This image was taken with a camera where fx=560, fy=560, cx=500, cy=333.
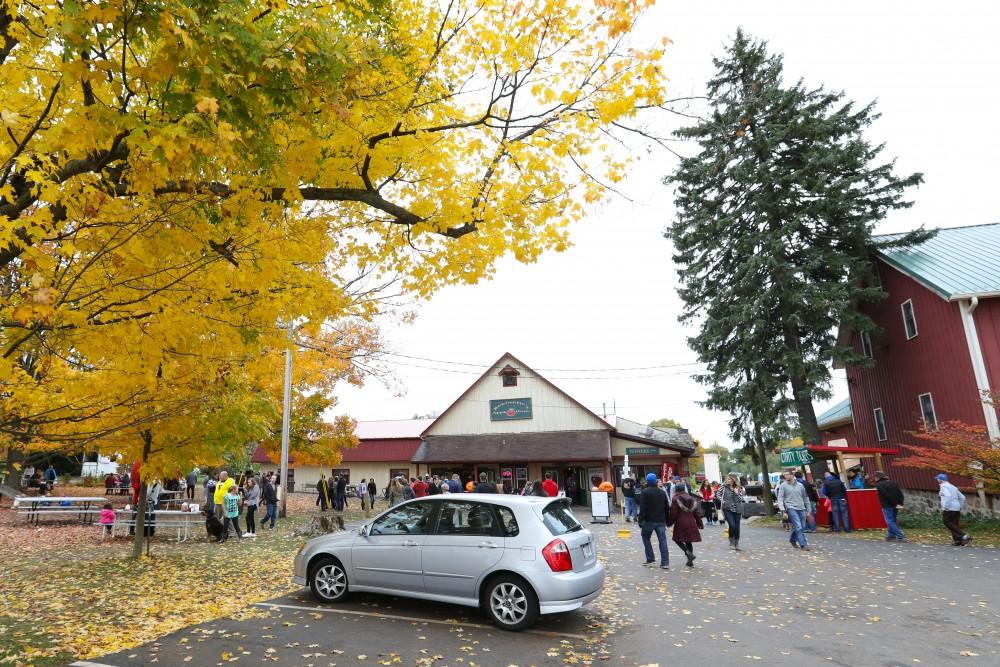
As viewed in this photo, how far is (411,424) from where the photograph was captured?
41.4 metres

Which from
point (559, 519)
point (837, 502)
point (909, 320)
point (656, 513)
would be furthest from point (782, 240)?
point (559, 519)

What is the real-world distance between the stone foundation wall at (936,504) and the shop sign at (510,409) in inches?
753

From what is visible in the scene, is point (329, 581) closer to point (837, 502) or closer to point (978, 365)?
point (837, 502)

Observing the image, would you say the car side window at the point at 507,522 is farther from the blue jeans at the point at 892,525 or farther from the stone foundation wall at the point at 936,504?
the stone foundation wall at the point at 936,504

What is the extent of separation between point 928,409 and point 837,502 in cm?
616

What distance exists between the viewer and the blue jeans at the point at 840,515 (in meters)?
16.0

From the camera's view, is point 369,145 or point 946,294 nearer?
point 369,145

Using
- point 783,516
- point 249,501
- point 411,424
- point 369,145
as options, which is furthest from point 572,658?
point 411,424

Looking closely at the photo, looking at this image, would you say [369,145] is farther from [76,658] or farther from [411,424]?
[411,424]

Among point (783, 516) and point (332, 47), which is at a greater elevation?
point (332, 47)

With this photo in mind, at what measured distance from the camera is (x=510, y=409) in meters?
34.6

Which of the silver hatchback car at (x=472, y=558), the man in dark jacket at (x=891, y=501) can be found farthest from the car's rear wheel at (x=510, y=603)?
the man in dark jacket at (x=891, y=501)

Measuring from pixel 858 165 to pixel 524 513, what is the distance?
761 inches

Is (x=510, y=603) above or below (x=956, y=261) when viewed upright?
below
